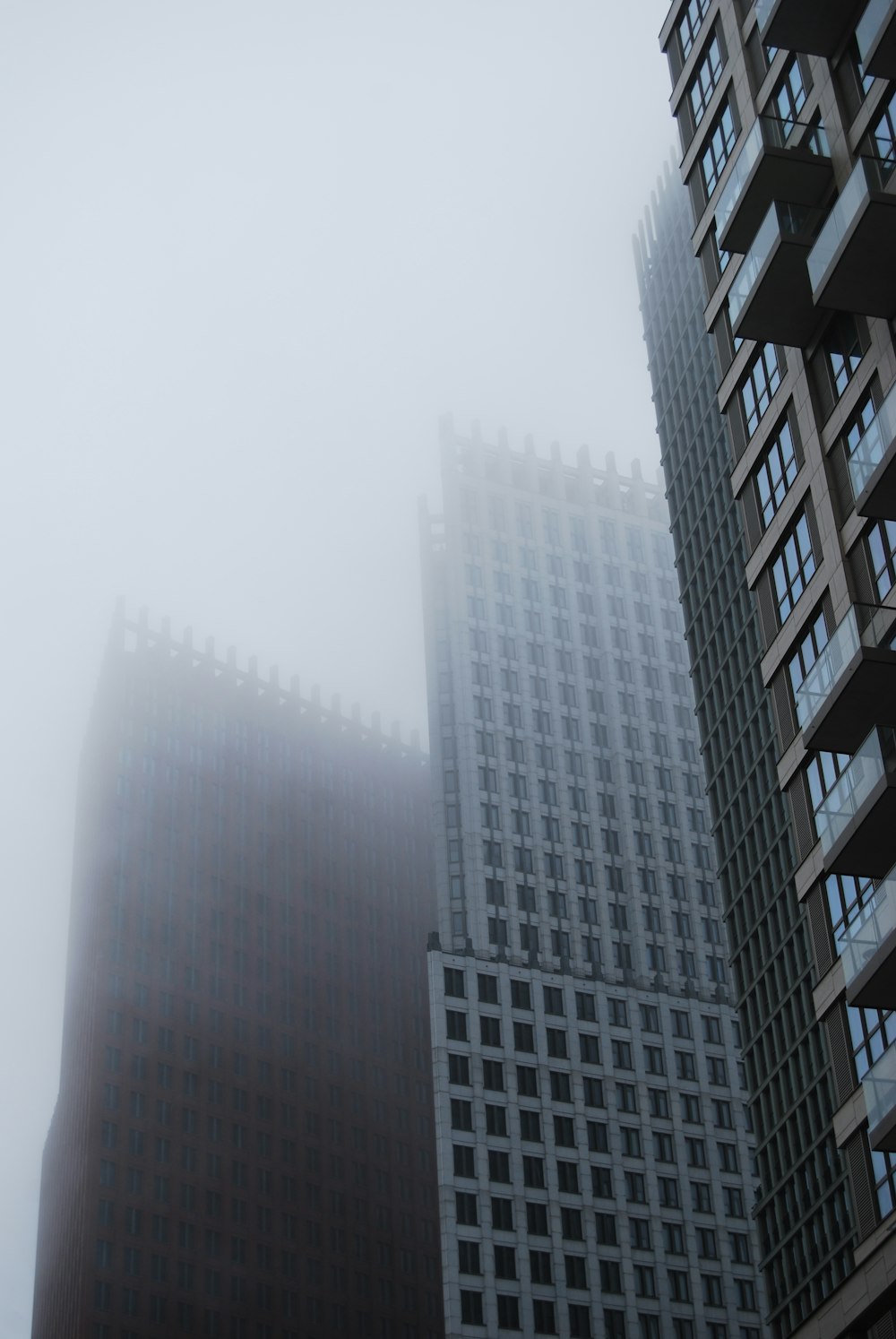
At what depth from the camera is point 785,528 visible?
53688 mm

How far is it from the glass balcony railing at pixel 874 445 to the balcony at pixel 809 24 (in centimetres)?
1053

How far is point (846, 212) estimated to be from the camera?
44.4 m

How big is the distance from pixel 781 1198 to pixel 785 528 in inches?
1833

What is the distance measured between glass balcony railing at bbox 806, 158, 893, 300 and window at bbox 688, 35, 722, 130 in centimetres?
1594

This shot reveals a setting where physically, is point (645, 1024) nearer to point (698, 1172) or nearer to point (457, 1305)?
point (698, 1172)

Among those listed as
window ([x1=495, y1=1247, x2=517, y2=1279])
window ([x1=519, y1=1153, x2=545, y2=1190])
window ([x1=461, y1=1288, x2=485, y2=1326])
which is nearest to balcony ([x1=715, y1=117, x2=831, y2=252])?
window ([x1=461, y1=1288, x2=485, y2=1326])

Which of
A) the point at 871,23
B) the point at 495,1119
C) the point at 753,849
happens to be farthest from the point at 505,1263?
the point at 871,23

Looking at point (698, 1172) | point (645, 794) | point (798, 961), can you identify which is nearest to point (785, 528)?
point (798, 961)

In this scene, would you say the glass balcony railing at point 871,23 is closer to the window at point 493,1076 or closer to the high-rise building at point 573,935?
the high-rise building at point 573,935

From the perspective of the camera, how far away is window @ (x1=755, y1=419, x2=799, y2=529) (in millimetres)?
54000

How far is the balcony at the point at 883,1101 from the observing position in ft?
136

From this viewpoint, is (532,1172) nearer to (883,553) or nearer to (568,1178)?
(568,1178)

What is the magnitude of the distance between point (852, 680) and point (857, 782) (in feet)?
7.98

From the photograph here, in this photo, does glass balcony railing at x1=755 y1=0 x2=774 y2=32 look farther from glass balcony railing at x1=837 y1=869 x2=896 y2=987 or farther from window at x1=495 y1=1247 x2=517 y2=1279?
window at x1=495 y1=1247 x2=517 y2=1279
